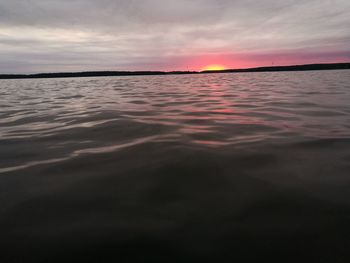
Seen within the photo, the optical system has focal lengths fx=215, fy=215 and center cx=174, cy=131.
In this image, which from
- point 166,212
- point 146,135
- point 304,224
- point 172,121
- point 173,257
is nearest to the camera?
point 173,257

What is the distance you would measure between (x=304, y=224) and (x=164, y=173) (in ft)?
6.60

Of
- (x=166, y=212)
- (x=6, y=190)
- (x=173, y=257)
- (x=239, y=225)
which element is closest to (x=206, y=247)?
(x=173, y=257)

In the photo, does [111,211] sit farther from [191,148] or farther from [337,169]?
[337,169]

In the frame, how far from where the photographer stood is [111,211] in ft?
8.67

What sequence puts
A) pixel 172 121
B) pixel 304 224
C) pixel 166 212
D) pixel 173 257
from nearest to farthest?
pixel 173 257, pixel 304 224, pixel 166 212, pixel 172 121

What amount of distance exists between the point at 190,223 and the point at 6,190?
2.76m

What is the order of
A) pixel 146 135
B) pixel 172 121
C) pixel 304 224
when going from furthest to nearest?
pixel 172 121
pixel 146 135
pixel 304 224

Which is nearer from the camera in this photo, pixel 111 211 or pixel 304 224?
pixel 304 224

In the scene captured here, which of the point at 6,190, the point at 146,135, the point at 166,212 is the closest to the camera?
the point at 166,212

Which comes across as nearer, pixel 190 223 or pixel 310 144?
pixel 190 223

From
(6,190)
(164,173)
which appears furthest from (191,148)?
(6,190)

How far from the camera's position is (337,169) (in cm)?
350

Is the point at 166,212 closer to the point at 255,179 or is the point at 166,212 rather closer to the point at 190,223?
the point at 190,223

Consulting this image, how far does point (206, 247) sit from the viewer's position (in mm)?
2070
